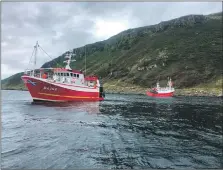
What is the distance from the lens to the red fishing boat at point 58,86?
54281mm

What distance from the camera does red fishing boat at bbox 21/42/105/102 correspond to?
54.3m

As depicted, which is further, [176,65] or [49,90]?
[176,65]

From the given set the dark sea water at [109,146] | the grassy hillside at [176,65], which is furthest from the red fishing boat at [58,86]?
the grassy hillside at [176,65]

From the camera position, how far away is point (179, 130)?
80.6 feet

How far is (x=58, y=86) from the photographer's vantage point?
54719 mm

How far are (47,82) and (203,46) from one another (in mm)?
138066

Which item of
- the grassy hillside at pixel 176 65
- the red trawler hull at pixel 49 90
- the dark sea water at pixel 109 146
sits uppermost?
the grassy hillside at pixel 176 65

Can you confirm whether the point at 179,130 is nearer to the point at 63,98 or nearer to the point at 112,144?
the point at 112,144

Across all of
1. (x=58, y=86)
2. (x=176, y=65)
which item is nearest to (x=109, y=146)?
(x=58, y=86)

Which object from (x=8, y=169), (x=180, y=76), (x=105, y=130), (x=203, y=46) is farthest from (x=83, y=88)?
(x=203, y=46)

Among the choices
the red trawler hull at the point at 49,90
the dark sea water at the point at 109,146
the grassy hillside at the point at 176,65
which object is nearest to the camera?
the dark sea water at the point at 109,146

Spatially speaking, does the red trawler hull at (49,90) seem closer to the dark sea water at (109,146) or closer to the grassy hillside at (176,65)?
the dark sea water at (109,146)

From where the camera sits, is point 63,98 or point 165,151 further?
point 63,98

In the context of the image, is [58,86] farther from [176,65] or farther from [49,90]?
[176,65]
